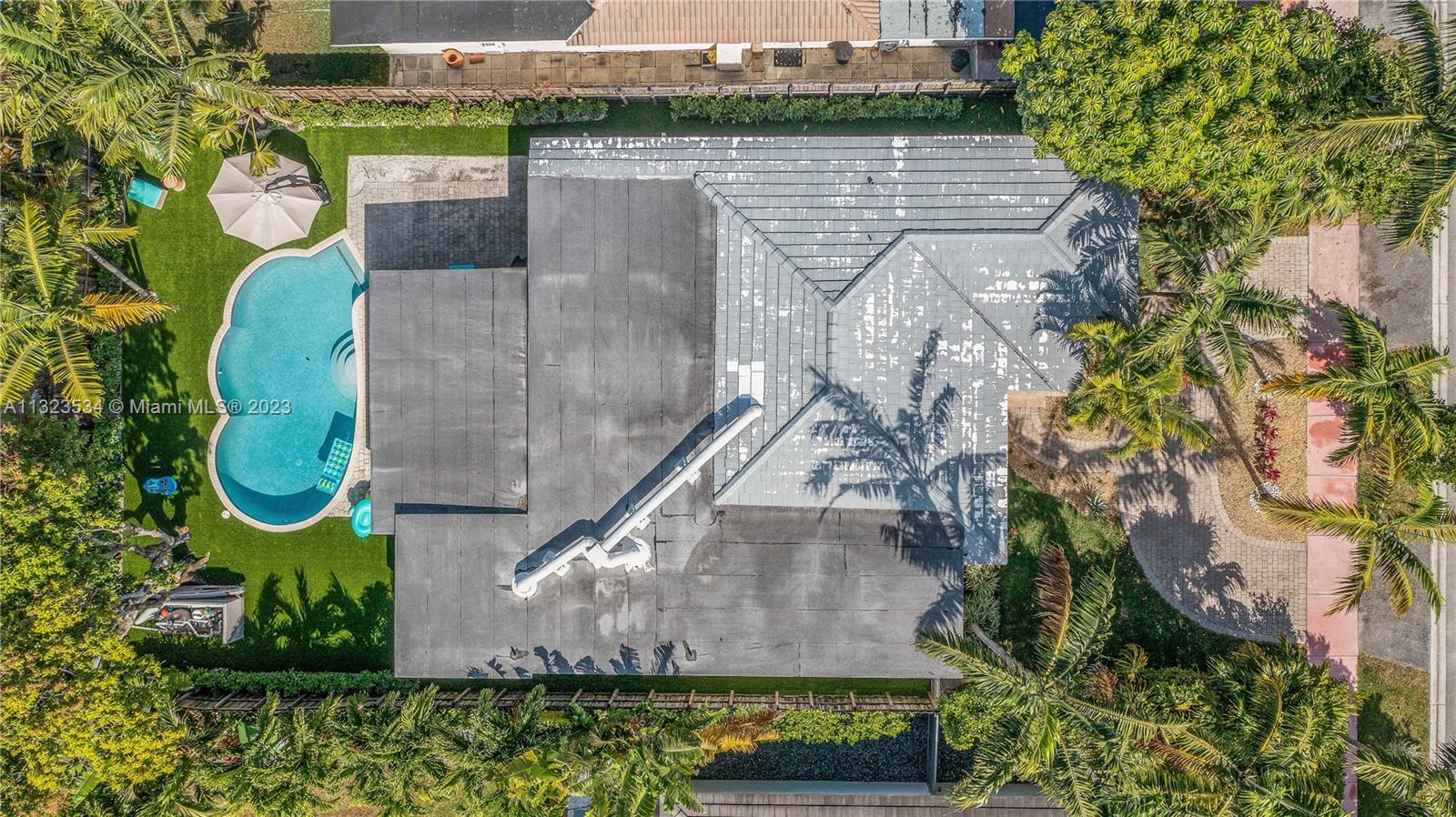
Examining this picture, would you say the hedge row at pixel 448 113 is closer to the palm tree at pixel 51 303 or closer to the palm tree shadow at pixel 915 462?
the palm tree at pixel 51 303

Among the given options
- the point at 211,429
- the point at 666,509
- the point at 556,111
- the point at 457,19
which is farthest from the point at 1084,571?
the point at 211,429

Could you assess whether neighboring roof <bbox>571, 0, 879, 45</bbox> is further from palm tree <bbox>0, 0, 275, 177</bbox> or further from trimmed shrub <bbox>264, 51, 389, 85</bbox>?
palm tree <bbox>0, 0, 275, 177</bbox>

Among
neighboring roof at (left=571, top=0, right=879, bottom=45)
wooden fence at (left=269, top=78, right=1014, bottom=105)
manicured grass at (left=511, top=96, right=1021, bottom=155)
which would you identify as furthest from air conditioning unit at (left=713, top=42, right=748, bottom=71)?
manicured grass at (left=511, top=96, right=1021, bottom=155)

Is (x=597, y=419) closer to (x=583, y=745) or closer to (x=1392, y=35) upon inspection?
(x=583, y=745)

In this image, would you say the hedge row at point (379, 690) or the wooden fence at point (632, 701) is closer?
the wooden fence at point (632, 701)

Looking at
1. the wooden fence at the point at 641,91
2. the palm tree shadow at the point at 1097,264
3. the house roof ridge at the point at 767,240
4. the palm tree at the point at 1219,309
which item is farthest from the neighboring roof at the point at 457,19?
the palm tree at the point at 1219,309

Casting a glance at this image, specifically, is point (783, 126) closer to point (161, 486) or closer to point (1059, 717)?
point (1059, 717)
